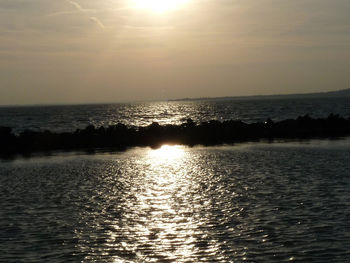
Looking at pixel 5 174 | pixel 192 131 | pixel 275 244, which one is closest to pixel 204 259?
pixel 275 244

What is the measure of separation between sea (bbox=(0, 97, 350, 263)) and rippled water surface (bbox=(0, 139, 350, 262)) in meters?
0.03

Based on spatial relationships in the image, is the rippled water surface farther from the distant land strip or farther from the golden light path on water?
the distant land strip

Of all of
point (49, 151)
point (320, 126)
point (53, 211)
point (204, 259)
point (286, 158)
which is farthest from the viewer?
point (320, 126)

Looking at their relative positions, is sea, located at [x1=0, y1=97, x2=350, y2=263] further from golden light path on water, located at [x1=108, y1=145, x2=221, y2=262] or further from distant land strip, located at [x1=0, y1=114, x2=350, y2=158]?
distant land strip, located at [x1=0, y1=114, x2=350, y2=158]

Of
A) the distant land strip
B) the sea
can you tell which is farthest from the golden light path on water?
the distant land strip

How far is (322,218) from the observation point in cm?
1438

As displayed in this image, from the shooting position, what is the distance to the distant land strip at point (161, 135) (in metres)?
41.1

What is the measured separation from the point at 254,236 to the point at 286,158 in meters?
16.5

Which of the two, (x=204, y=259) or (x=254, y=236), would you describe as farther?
(x=254, y=236)

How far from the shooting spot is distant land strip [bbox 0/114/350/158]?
135ft

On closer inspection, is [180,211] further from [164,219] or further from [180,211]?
[164,219]

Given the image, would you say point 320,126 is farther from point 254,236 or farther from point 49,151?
point 254,236

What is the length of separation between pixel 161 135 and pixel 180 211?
30.5 m

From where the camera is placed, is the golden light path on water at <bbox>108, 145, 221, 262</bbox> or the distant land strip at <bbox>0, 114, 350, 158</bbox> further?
the distant land strip at <bbox>0, 114, 350, 158</bbox>
